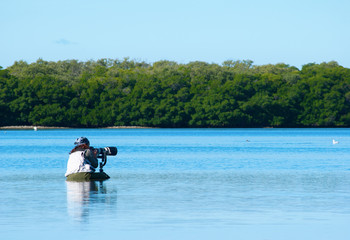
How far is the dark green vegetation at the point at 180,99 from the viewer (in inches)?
5842

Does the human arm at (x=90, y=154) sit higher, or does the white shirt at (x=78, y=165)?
the human arm at (x=90, y=154)

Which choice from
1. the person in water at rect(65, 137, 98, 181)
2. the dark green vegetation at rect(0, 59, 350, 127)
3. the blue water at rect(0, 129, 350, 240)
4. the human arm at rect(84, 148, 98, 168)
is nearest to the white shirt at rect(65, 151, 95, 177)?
the person in water at rect(65, 137, 98, 181)

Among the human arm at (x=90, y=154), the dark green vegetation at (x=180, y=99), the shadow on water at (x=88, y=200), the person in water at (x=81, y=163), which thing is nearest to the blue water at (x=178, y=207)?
the shadow on water at (x=88, y=200)

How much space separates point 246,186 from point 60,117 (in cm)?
12842

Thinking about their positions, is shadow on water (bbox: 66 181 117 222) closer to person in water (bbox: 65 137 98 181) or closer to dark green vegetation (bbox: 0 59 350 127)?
person in water (bbox: 65 137 98 181)

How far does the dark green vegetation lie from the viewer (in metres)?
148

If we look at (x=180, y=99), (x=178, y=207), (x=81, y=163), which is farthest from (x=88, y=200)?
(x=180, y=99)

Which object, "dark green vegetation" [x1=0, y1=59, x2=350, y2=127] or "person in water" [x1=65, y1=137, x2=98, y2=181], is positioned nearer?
"person in water" [x1=65, y1=137, x2=98, y2=181]

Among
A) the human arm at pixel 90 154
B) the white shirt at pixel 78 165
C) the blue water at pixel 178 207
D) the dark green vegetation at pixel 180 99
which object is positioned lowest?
the blue water at pixel 178 207

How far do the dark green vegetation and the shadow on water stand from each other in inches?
4902

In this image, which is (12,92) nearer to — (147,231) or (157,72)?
(157,72)

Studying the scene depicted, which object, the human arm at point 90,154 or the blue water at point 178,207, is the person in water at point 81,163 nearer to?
the human arm at point 90,154

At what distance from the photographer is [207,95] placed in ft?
509

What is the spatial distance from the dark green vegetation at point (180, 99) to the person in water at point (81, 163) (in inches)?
4837
